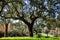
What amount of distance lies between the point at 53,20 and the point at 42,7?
2492mm

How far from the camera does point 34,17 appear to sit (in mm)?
24188

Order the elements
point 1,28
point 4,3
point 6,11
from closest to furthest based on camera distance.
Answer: point 4,3
point 6,11
point 1,28

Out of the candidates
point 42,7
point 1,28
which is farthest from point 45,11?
point 1,28

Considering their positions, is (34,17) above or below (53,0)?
below

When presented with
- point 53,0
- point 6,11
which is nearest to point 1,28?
point 6,11

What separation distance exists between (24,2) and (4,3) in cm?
292

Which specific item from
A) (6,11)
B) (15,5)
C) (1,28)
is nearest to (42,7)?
(15,5)

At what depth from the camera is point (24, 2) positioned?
23219 mm

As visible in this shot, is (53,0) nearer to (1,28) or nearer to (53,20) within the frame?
(53,20)

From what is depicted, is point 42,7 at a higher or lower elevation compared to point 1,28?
higher

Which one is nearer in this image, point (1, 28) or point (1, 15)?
point (1, 15)

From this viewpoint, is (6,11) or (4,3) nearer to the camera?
(4,3)

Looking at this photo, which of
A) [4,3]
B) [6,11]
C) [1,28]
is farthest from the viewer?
[1,28]

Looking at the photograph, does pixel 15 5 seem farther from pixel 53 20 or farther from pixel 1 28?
pixel 1 28
